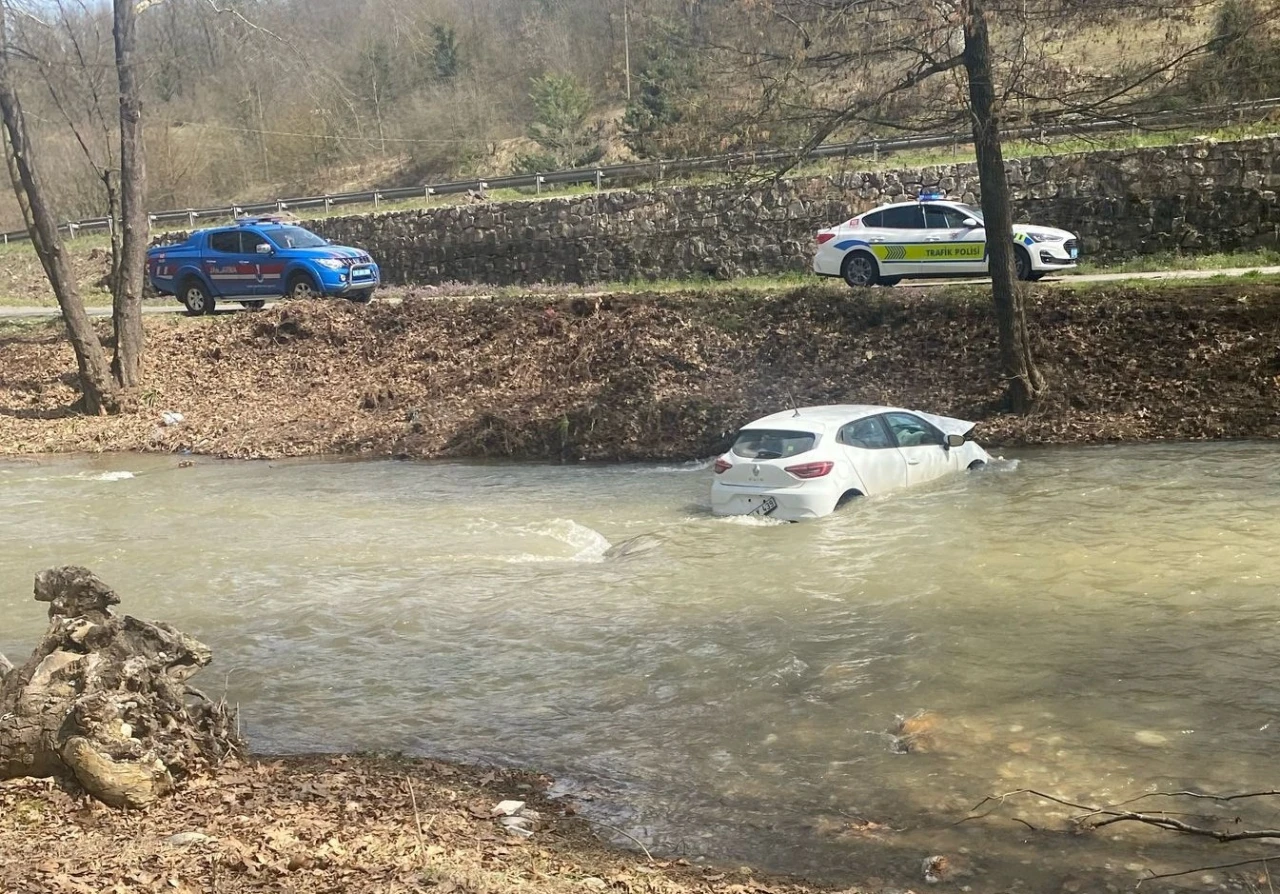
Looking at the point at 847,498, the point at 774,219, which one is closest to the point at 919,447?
the point at 847,498

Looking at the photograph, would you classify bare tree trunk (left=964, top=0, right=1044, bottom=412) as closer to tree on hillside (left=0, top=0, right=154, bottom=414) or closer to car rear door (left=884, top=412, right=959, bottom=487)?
car rear door (left=884, top=412, right=959, bottom=487)

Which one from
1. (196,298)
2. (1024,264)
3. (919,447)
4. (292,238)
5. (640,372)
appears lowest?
(919,447)

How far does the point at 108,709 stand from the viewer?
20.1 ft

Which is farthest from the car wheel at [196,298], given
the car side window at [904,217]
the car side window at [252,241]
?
Answer: the car side window at [904,217]

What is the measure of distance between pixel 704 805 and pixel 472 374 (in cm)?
1604

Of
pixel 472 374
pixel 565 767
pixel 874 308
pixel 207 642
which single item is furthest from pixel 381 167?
pixel 565 767

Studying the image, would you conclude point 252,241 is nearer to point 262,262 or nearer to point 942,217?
point 262,262

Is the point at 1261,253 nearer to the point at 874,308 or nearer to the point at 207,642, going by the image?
the point at 874,308

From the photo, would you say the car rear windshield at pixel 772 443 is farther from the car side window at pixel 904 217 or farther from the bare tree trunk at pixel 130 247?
the bare tree trunk at pixel 130 247

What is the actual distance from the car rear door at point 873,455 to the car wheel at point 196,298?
19.5 m

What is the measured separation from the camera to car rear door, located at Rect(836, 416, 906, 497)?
41.7ft

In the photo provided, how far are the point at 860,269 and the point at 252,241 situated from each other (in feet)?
44.7

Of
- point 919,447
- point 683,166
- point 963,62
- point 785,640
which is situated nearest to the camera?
point 785,640

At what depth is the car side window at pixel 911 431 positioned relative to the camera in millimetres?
Result: 13406
